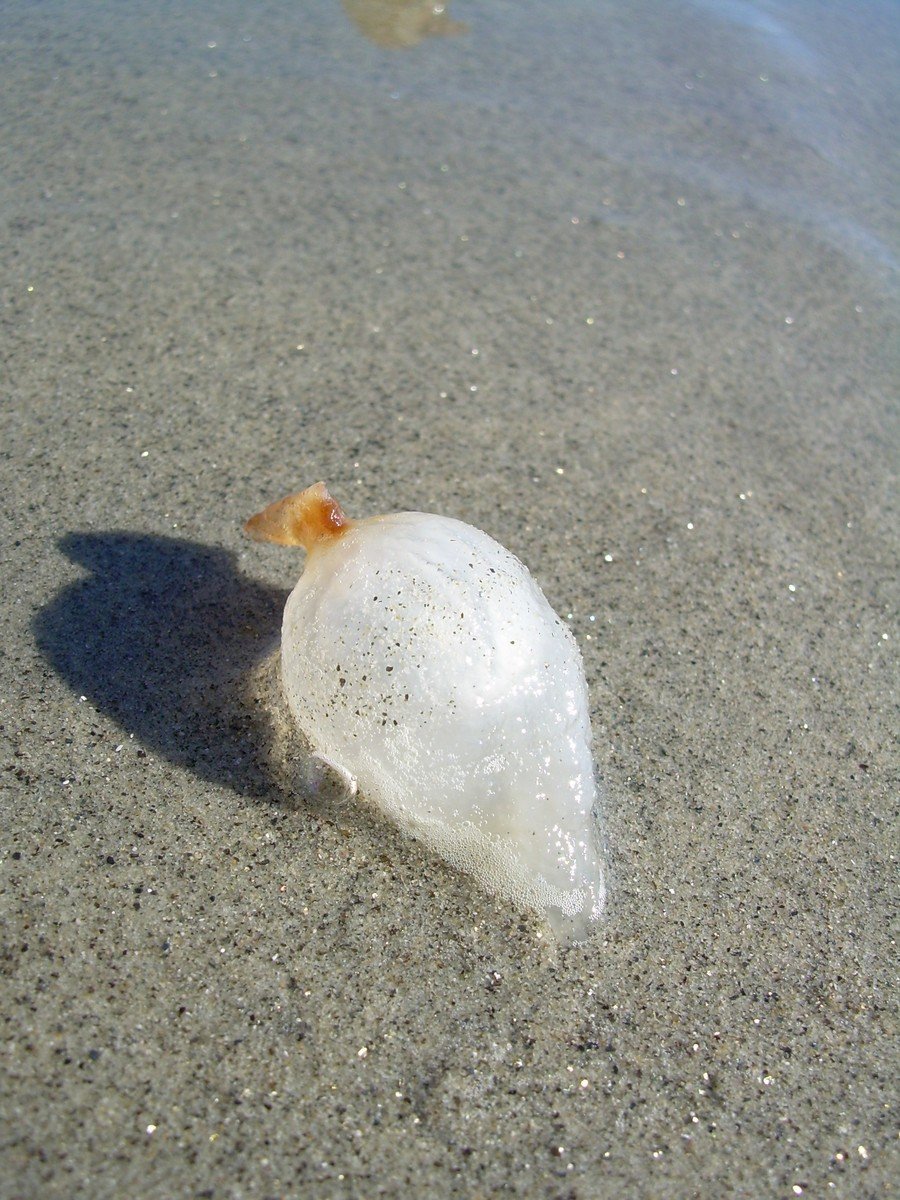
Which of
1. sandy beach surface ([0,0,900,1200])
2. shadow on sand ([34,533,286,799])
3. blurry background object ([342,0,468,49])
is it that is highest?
blurry background object ([342,0,468,49])

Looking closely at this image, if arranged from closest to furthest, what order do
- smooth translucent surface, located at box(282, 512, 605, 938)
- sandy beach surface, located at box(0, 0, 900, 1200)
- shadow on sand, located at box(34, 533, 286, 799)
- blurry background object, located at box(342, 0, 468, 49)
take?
sandy beach surface, located at box(0, 0, 900, 1200), smooth translucent surface, located at box(282, 512, 605, 938), shadow on sand, located at box(34, 533, 286, 799), blurry background object, located at box(342, 0, 468, 49)

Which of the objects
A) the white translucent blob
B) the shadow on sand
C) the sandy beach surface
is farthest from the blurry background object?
the white translucent blob

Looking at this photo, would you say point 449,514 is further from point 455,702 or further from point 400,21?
point 400,21

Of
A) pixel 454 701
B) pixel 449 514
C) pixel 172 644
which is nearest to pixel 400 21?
pixel 449 514

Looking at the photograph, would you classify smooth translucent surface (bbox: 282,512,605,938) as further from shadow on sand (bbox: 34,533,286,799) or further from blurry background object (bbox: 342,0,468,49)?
blurry background object (bbox: 342,0,468,49)

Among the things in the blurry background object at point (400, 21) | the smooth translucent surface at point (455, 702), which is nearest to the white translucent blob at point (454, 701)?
the smooth translucent surface at point (455, 702)

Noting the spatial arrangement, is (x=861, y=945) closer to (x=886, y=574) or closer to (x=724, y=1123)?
(x=724, y=1123)
